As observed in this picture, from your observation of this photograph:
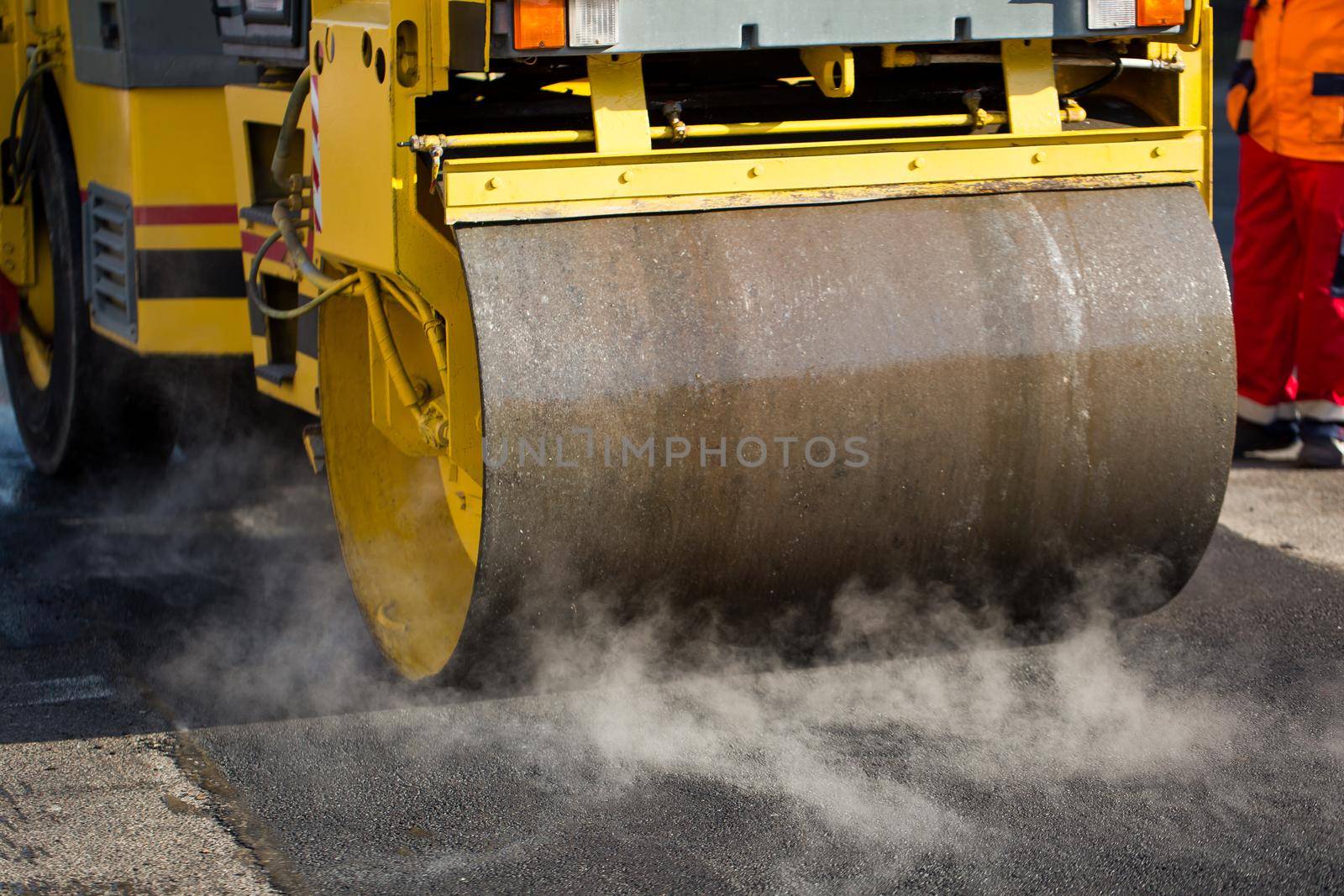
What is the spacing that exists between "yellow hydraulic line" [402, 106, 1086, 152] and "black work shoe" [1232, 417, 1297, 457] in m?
2.46

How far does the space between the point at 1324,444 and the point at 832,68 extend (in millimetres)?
2850

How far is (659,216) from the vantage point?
3.11 meters

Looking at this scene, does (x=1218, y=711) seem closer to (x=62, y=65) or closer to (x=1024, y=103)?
(x=1024, y=103)

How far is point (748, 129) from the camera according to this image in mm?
3209

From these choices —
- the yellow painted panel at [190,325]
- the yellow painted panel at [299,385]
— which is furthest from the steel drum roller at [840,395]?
the yellow painted panel at [190,325]

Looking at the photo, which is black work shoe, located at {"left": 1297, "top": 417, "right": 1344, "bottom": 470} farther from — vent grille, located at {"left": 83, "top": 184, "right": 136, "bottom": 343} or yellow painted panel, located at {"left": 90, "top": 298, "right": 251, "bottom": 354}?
vent grille, located at {"left": 83, "top": 184, "right": 136, "bottom": 343}

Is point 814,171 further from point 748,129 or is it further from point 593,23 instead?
point 593,23

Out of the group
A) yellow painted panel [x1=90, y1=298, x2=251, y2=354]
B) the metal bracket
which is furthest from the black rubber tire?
the metal bracket

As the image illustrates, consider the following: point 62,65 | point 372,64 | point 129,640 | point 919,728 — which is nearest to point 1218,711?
point 919,728

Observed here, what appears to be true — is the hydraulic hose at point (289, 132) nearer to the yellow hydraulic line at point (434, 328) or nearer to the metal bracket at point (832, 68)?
the yellow hydraulic line at point (434, 328)

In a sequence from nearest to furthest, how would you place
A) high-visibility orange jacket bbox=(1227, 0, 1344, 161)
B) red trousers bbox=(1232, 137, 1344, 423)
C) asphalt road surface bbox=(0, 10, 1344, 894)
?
asphalt road surface bbox=(0, 10, 1344, 894), high-visibility orange jacket bbox=(1227, 0, 1344, 161), red trousers bbox=(1232, 137, 1344, 423)

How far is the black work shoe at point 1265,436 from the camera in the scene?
5598 millimetres

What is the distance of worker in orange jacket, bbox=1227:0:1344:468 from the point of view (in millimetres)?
5246

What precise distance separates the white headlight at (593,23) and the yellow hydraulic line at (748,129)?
0.19 m
